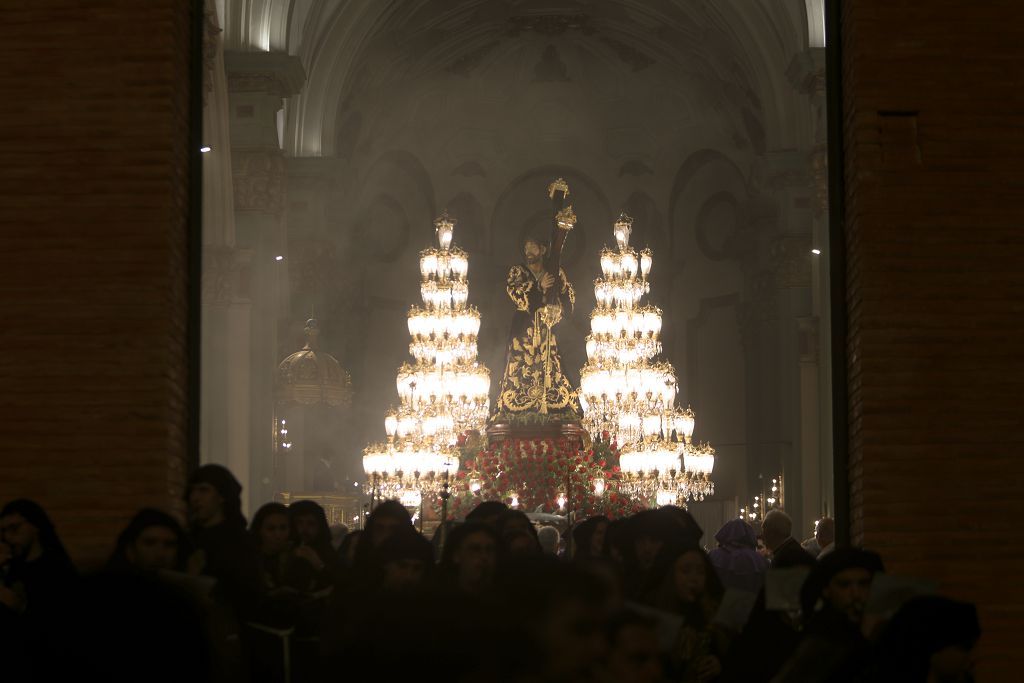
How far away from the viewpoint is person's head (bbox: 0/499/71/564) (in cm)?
725

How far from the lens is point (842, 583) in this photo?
6367mm

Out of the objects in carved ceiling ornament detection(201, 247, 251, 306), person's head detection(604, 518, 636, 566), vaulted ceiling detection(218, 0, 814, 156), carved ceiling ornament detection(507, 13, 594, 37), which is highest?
carved ceiling ornament detection(507, 13, 594, 37)

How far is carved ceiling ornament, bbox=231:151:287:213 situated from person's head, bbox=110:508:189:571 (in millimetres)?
15242

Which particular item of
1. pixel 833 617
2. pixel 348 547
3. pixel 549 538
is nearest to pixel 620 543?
pixel 348 547

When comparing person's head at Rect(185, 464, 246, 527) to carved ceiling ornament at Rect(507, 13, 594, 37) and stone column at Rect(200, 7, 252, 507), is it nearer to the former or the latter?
stone column at Rect(200, 7, 252, 507)

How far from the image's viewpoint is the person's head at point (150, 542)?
6832 mm

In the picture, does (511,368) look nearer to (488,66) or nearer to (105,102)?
(488,66)

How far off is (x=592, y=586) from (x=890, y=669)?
7.62ft

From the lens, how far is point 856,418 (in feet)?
30.7

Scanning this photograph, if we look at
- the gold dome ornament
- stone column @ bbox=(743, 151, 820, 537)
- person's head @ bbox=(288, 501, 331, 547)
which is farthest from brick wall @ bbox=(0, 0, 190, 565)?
stone column @ bbox=(743, 151, 820, 537)

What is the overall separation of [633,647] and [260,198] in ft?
60.5

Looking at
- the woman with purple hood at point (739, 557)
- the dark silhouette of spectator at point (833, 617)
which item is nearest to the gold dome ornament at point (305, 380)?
the woman with purple hood at point (739, 557)

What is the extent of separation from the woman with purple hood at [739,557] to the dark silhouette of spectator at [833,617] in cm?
346

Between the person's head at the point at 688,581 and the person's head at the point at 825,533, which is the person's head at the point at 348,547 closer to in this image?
the person's head at the point at 688,581
